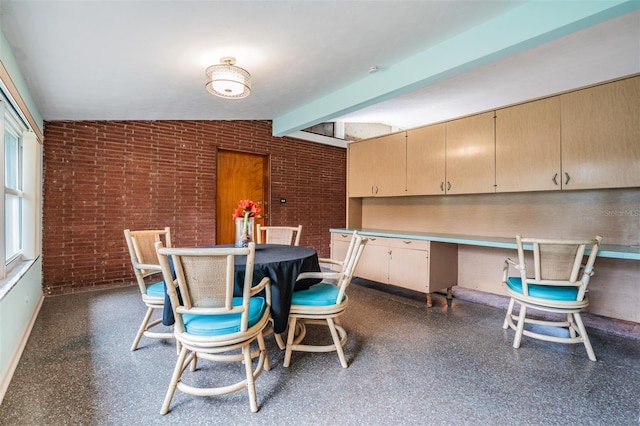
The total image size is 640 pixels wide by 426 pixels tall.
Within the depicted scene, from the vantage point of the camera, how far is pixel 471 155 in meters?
3.71

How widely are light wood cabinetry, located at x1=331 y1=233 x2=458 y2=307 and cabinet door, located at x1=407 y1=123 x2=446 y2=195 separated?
2.55 ft

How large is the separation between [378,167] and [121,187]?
3795 millimetres

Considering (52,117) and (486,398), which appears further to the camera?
(52,117)

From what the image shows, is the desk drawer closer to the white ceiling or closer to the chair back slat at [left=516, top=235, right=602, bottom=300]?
the chair back slat at [left=516, top=235, right=602, bottom=300]

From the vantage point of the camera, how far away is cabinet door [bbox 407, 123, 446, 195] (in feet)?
13.1

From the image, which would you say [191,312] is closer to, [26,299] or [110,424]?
[110,424]

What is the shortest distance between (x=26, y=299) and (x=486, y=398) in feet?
13.0

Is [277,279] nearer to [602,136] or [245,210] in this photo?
[245,210]

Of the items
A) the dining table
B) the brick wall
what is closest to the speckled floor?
the dining table

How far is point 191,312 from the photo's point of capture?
5.63 feet

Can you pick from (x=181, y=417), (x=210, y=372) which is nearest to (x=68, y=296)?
(x=210, y=372)

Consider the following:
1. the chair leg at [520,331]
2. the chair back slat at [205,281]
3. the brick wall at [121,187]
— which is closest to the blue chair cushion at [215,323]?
the chair back slat at [205,281]

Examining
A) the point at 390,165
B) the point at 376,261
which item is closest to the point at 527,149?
the point at 390,165

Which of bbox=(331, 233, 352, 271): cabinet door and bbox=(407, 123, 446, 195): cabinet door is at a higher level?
bbox=(407, 123, 446, 195): cabinet door
